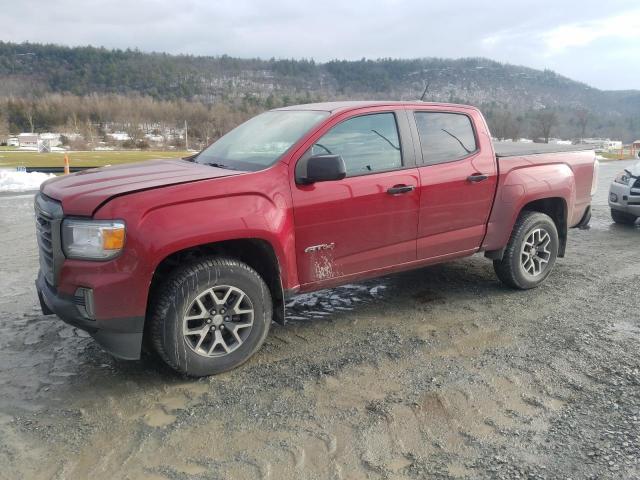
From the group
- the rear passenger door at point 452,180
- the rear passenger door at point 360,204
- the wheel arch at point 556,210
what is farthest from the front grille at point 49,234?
the wheel arch at point 556,210

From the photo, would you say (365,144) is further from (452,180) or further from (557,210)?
(557,210)

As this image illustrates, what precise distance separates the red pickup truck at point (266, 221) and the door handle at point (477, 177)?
0.04 ft

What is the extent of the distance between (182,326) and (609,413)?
2.65 meters

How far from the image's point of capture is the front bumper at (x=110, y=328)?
10.5 feet

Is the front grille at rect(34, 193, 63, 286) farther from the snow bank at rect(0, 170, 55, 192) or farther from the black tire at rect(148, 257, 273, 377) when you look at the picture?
the snow bank at rect(0, 170, 55, 192)

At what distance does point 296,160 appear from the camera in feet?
12.5

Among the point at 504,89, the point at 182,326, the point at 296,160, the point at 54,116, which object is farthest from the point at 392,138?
the point at 504,89

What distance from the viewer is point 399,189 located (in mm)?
4203

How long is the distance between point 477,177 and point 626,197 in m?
5.40

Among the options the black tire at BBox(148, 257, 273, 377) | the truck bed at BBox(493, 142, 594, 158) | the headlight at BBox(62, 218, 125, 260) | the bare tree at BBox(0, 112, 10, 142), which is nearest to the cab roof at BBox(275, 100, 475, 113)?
the truck bed at BBox(493, 142, 594, 158)

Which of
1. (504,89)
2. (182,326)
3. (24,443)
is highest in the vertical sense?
(504,89)

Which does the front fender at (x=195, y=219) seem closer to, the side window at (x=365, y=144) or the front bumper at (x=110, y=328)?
the front bumper at (x=110, y=328)

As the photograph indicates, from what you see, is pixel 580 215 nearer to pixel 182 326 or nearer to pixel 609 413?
pixel 609 413

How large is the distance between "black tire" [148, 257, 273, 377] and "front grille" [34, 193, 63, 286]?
25.2 inches
